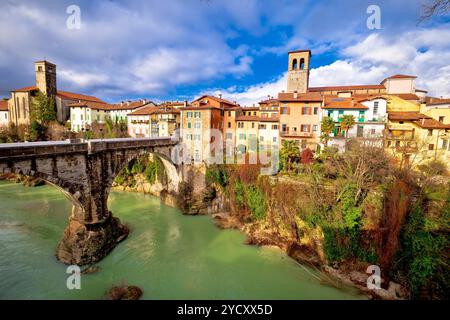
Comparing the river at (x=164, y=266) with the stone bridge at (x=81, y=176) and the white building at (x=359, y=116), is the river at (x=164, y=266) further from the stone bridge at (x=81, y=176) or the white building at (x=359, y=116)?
the white building at (x=359, y=116)

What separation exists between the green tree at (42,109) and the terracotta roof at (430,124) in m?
57.2

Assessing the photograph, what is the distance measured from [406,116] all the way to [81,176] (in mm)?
30513

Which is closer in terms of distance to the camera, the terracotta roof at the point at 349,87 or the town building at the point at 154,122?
the town building at the point at 154,122

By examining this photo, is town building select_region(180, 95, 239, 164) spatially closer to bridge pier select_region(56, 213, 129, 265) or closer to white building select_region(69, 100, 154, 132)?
bridge pier select_region(56, 213, 129, 265)

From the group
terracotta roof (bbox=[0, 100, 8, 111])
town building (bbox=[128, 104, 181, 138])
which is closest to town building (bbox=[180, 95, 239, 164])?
town building (bbox=[128, 104, 181, 138])

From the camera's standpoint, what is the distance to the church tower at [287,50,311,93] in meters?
31.4

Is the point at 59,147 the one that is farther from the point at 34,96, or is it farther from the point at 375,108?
the point at 34,96

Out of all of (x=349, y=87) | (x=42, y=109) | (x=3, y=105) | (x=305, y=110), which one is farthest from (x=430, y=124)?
(x=3, y=105)

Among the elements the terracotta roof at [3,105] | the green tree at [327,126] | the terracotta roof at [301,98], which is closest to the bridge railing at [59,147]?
the terracotta roof at [301,98]

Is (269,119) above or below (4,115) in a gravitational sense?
below

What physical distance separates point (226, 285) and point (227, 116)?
72.7 ft

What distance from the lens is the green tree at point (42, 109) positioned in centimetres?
3984

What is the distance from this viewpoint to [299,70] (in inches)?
1258

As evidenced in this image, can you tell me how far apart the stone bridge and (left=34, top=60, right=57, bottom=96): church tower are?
39.4 metres
